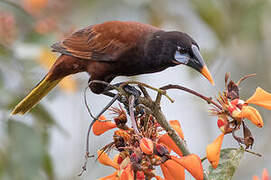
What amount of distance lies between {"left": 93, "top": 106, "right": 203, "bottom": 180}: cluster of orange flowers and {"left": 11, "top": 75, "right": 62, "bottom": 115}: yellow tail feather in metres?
1.14

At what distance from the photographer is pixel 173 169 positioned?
58.1 inches

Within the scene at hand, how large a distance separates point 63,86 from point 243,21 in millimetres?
1552

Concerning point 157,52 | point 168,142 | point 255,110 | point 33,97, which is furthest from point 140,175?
point 33,97

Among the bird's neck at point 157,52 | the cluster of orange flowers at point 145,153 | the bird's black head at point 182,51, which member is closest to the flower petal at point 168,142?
the cluster of orange flowers at point 145,153

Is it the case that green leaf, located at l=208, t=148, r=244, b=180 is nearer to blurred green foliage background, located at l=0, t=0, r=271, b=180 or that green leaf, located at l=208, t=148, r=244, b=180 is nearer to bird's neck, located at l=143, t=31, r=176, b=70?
bird's neck, located at l=143, t=31, r=176, b=70

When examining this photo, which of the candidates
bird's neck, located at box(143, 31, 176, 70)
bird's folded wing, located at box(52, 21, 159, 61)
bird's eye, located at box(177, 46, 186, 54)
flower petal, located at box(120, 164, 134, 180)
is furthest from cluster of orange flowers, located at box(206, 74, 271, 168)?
bird's folded wing, located at box(52, 21, 159, 61)

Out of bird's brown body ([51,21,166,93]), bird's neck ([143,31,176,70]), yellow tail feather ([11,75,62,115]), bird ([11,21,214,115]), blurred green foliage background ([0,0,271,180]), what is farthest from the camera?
blurred green foliage background ([0,0,271,180])

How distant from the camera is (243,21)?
3926mm

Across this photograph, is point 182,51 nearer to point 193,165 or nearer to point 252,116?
point 252,116

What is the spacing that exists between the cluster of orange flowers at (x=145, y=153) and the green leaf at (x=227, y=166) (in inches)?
4.9

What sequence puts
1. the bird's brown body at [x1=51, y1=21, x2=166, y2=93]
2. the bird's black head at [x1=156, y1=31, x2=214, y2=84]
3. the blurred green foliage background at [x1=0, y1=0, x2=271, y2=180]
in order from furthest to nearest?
the blurred green foliage background at [x1=0, y1=0, x2=271, y2=180], the bird's brown body at [x1=51, y1=21, x2=166, y2=93], the bird's black head at [x1=156, y1=31, x2=214, y2=84]

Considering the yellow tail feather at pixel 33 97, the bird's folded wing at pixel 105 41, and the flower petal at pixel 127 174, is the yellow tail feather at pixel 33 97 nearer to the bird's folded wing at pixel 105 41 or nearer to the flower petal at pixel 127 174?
the bird's folded wing at pixel 105 41

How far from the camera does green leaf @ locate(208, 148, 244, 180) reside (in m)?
1.55

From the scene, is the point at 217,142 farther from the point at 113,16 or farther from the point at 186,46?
the point at 113,16
